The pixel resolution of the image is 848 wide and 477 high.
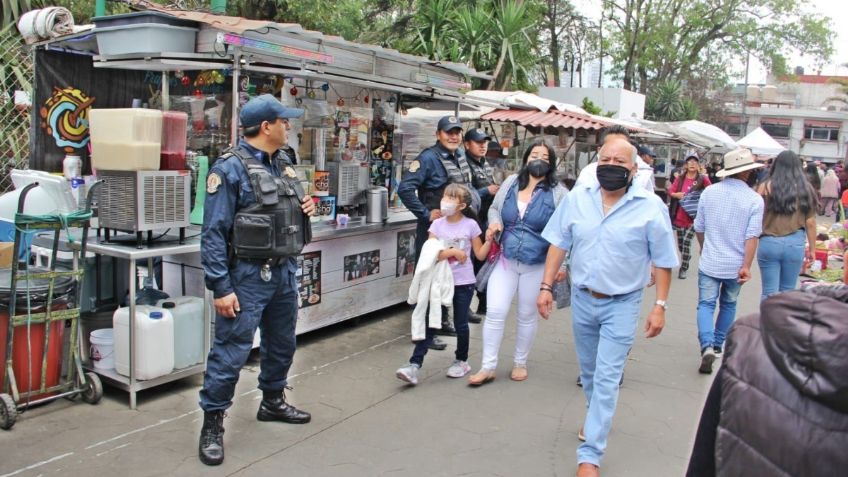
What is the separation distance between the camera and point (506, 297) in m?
5.06

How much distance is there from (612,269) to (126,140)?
3063mm

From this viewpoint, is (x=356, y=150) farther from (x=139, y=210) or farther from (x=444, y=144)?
(x=139, y=210)

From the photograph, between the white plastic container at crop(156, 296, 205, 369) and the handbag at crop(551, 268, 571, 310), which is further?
the handbag at crop(551, 268, 571, 310)

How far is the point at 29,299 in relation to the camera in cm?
413

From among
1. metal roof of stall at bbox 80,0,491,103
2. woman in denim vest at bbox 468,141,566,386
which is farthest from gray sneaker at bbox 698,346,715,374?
metal roof of stall at bbox 80,0,491,103

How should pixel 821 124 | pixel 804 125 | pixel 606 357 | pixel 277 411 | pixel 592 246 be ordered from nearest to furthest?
pixel 606 357 → pixel 592 246 → pixel 277 411 → pixel 821 124 → pixel 804 125

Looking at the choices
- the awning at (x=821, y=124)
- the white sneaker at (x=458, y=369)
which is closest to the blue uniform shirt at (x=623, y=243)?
the white sneaker at (x=458, y=369)

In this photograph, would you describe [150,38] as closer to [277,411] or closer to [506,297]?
[277,411]

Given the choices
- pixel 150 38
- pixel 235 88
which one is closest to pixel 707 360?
pixel 235 88

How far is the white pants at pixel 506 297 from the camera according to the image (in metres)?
5.01

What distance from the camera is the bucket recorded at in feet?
15.0

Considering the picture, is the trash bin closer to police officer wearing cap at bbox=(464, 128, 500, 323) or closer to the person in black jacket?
police officer wearing cap at bbox=(464, 128, 500, 323)

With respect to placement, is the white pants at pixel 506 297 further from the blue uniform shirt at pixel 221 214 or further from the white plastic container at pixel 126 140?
the white plastic container at pixel 126 140

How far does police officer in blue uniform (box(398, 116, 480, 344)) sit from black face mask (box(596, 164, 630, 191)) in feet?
7.81
